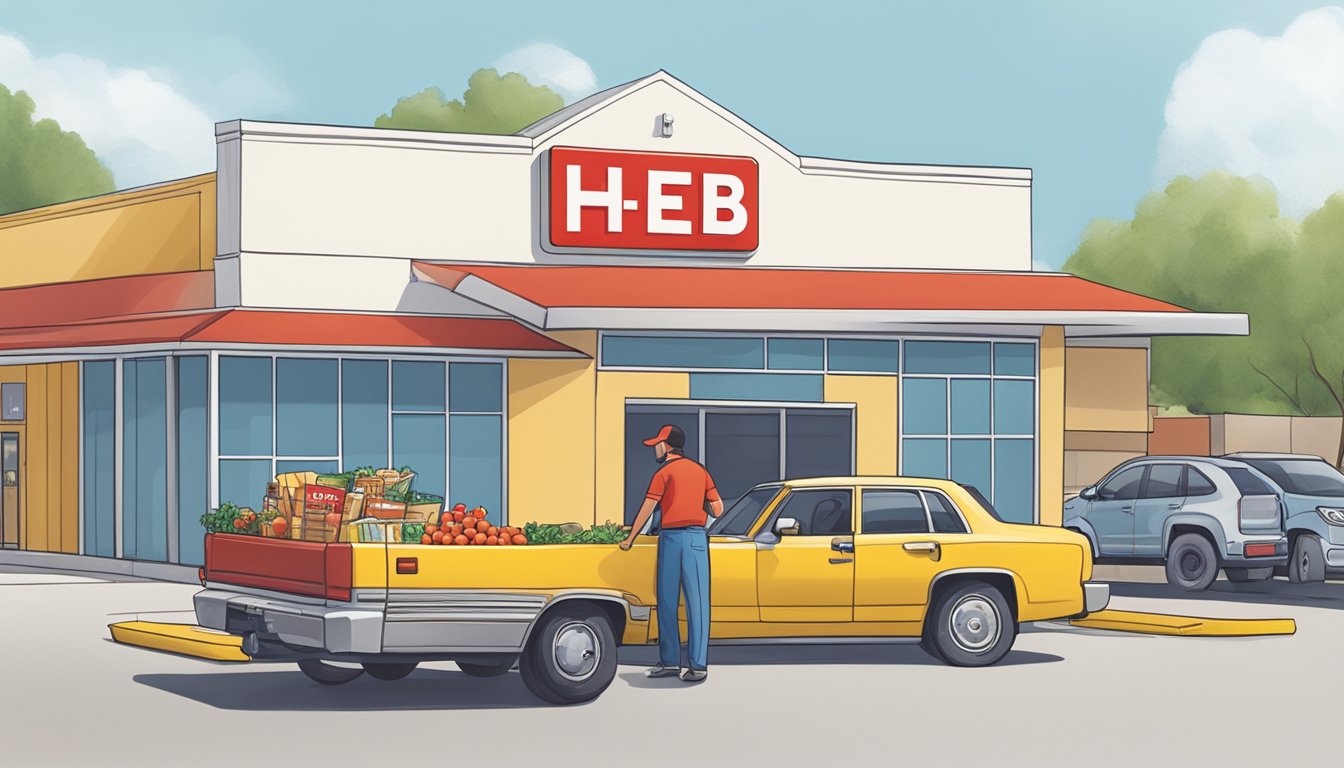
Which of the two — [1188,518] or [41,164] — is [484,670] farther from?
[41,164]

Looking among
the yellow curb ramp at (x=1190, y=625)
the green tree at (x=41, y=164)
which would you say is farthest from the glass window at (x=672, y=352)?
the green tree at (x=41, y=164)

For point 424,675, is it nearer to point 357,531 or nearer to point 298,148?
point 357,531

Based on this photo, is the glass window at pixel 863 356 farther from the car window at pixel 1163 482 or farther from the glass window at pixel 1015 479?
the car window at pixel 1163 482

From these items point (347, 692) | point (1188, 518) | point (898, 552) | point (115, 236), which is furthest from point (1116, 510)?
point (115, 236)

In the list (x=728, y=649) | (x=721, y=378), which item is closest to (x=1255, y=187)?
(x=721, y=378)

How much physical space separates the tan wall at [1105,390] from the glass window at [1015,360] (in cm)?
139

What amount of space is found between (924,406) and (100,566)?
11936mm

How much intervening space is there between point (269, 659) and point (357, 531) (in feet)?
3.58

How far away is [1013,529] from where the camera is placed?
1609cm

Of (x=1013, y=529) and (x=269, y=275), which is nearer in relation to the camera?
(x=1013, y=529)

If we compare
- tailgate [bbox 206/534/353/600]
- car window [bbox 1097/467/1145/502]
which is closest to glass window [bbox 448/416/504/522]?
car window [bbox 1097/467/1145/502]

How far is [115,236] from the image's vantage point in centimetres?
2897

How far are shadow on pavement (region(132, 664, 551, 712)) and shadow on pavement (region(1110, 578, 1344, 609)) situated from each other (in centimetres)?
1166

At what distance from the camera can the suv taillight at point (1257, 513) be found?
24.0 m
